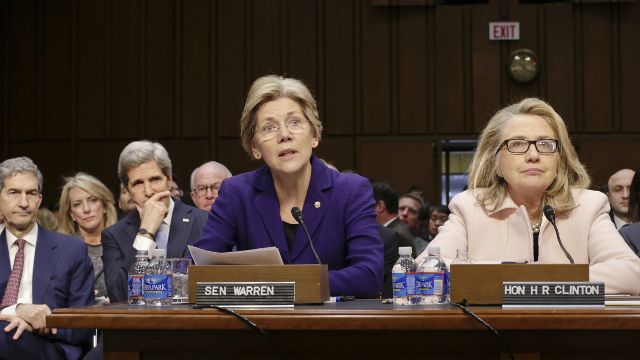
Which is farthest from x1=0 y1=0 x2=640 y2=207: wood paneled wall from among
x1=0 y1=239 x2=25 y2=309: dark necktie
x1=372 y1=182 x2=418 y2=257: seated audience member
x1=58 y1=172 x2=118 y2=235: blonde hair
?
x1=0 y1=239 x2=25 y2=309: dark necktie

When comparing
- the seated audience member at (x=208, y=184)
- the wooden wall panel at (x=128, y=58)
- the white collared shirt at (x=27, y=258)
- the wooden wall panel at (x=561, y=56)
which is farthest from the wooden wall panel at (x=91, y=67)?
the white collared shirt at (x=27, y=258)

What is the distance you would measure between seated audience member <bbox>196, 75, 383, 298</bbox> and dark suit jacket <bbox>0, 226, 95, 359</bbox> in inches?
61.4

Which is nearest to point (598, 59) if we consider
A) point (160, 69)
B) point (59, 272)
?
point (160, 69)

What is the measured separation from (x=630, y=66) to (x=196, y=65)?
15.5 feet

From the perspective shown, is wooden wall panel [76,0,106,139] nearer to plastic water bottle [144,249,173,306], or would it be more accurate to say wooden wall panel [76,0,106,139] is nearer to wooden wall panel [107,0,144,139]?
wooden wall panel [107,0,144,139]

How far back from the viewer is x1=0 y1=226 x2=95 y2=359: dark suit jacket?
4812 mm

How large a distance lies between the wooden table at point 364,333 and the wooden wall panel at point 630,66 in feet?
28.2

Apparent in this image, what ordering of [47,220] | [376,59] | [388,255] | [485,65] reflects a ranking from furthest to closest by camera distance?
[376,59], [485,65], [47,220], [388,255]

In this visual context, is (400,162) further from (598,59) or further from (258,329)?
(258,329)

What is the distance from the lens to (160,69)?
439 inches

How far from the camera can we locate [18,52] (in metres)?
11.3

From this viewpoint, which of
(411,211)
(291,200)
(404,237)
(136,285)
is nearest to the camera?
(136,285)

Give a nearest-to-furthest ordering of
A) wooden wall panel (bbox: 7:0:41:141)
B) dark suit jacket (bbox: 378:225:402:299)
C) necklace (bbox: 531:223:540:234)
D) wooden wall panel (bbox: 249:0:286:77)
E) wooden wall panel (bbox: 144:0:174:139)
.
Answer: necklace (bbox: 531:223:540:234), dark suit jacket (bbox: 378:225:402:299), wooden wall panel (bbox: 249:0:286:77), wooden wall panel (bbox: 144:0:174:139), wooden wall panel (bbox: 7:0:41:141)

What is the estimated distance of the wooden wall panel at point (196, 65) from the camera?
36.4 ft
